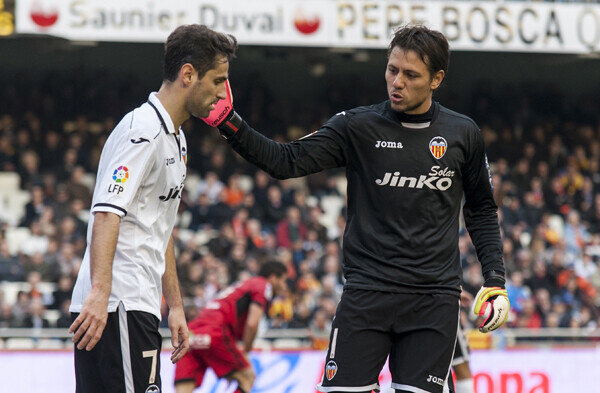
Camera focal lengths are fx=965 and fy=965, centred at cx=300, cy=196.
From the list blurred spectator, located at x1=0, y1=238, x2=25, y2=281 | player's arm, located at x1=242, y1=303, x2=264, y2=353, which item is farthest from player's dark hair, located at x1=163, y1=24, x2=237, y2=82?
blurred spectator, located at x1=0, y1=238, x2=25, y2=281

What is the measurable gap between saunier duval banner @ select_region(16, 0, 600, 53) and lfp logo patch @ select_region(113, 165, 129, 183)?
11.5 meters

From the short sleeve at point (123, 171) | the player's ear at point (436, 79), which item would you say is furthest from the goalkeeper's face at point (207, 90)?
the player's ear at point (436, 79)

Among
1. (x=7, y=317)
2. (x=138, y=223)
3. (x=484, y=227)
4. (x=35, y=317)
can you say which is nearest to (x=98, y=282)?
(x=138, y=223)

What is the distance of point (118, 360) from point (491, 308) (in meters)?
1.80

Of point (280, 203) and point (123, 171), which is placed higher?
point (280, 203)

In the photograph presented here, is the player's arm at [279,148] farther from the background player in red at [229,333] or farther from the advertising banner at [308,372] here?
the advertising banner at [308,372]

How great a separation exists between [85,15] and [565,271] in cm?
872

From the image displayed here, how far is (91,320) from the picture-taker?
372 centimetres

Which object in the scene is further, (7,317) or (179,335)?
(7,317)

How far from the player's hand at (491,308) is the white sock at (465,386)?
9.98ft

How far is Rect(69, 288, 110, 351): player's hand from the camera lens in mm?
3721

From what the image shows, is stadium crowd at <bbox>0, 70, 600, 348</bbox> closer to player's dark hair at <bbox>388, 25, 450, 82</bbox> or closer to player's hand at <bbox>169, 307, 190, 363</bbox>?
player's hand at <bbox>169, 307, 190, 363</bbox>

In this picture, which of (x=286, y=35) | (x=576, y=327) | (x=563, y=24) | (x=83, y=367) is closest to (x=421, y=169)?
(x=83, y=367)

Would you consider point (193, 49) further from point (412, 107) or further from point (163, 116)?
point (412, 107)
